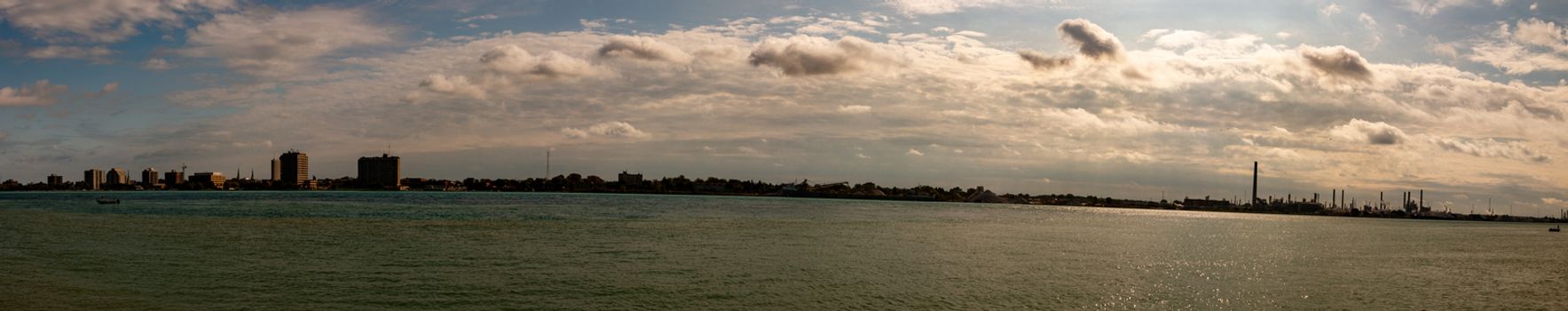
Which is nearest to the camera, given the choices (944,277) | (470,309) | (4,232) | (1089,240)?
(470,309)

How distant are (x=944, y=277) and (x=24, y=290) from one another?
116ft

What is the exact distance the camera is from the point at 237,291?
109ft

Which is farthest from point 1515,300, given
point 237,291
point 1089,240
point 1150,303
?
point 237,291

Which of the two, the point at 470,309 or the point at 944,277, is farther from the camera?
the point at 944,277

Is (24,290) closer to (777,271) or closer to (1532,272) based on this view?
(777,271)

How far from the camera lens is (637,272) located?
4094 cm

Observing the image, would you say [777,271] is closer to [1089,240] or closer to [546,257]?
[546,257]

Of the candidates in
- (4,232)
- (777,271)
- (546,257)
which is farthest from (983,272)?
(4,232)

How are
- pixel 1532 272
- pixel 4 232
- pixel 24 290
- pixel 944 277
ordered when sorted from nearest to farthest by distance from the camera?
pixel 24 290
pixel 944 277
pixel 1532 272
pixel 4 232

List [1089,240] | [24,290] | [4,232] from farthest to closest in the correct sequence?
[1089,240]
[4,232]
[24,290]

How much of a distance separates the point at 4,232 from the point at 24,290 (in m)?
43.0

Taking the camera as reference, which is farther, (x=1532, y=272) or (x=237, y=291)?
(x=1532, y=272)

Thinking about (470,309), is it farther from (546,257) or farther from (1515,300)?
(1515,300)

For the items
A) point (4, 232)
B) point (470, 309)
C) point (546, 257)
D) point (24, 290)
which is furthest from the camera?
point (4, 232)
